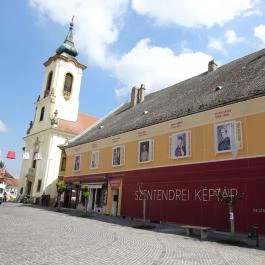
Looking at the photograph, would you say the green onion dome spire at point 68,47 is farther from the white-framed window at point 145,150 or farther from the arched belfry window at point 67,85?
the white-framed window at point 145,150

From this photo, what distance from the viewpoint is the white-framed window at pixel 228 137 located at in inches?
741

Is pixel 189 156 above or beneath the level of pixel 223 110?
beneath

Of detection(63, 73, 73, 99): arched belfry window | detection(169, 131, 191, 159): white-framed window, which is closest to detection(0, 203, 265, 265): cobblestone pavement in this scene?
detection(169, 131, 191, 159): white-framed window

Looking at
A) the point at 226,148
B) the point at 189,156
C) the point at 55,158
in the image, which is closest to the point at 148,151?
the point at 189,156

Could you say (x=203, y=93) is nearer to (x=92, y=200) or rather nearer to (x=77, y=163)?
(x=92, y=200)

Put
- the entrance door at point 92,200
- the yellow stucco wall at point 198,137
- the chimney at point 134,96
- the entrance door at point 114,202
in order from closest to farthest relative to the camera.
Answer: the yellow stucco wall at point 198,137 → the entrance door at point 114,202 → the entrance door at point 92,200 → the chimney at point 134,96

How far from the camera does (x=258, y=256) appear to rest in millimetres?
11438

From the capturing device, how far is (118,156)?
93.8 feet

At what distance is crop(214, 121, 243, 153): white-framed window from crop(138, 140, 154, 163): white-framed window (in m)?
6.25

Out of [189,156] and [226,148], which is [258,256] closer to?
[226,148]

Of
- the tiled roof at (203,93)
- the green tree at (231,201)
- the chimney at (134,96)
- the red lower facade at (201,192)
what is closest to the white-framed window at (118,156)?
the tiled roof at (203,93)

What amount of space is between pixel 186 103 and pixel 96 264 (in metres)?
17.5

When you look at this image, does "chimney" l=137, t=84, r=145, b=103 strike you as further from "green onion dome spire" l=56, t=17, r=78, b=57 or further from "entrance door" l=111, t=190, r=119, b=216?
"green onion dome spire" l=56, t=17, r=78, b=57

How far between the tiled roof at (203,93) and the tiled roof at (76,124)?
12.6 meters
